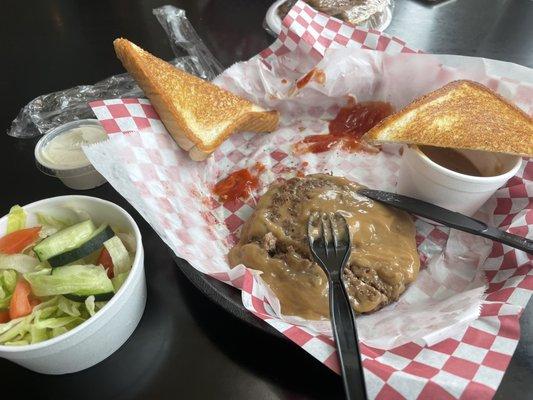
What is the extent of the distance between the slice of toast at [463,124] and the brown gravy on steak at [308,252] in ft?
0.72

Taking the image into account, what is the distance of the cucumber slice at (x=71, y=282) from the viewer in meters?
0.86

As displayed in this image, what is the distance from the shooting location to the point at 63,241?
93cm

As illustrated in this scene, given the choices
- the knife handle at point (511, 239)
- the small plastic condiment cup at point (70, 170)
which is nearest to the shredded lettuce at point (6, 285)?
the small plastic condiment cup at point (70, 170)

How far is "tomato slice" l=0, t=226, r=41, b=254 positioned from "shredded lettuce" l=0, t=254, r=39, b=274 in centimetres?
3

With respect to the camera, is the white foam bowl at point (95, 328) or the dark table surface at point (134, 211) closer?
the white foam bowl at point (95, 328)

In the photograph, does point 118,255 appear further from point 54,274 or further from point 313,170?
point 313,170

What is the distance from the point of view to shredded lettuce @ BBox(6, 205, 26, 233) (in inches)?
39.2

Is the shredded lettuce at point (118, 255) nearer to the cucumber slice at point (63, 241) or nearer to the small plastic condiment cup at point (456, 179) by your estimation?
the cucumber slice at point (63, 241)

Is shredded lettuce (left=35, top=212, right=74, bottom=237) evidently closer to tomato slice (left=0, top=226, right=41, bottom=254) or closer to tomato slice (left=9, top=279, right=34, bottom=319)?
tomato slice (left=0, top=226, right=41, bottom=254)

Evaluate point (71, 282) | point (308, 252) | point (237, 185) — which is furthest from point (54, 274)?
point (237, 185)

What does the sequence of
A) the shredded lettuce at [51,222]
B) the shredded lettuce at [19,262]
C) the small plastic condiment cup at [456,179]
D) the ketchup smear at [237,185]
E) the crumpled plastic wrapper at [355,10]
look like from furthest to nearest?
the crumpled plastic wrapper at [355,10] → the ketchup smear at [237,185] → the small plastic condiment cup at [456,179] → the shredded lettuce at [51,222] → the shredded lettuce at [19,262]

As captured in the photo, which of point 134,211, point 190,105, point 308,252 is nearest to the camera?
point 308,252

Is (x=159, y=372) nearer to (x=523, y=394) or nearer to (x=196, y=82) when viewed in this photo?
(x=523, y=394)

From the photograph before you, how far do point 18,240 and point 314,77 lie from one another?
1144 millimetres
